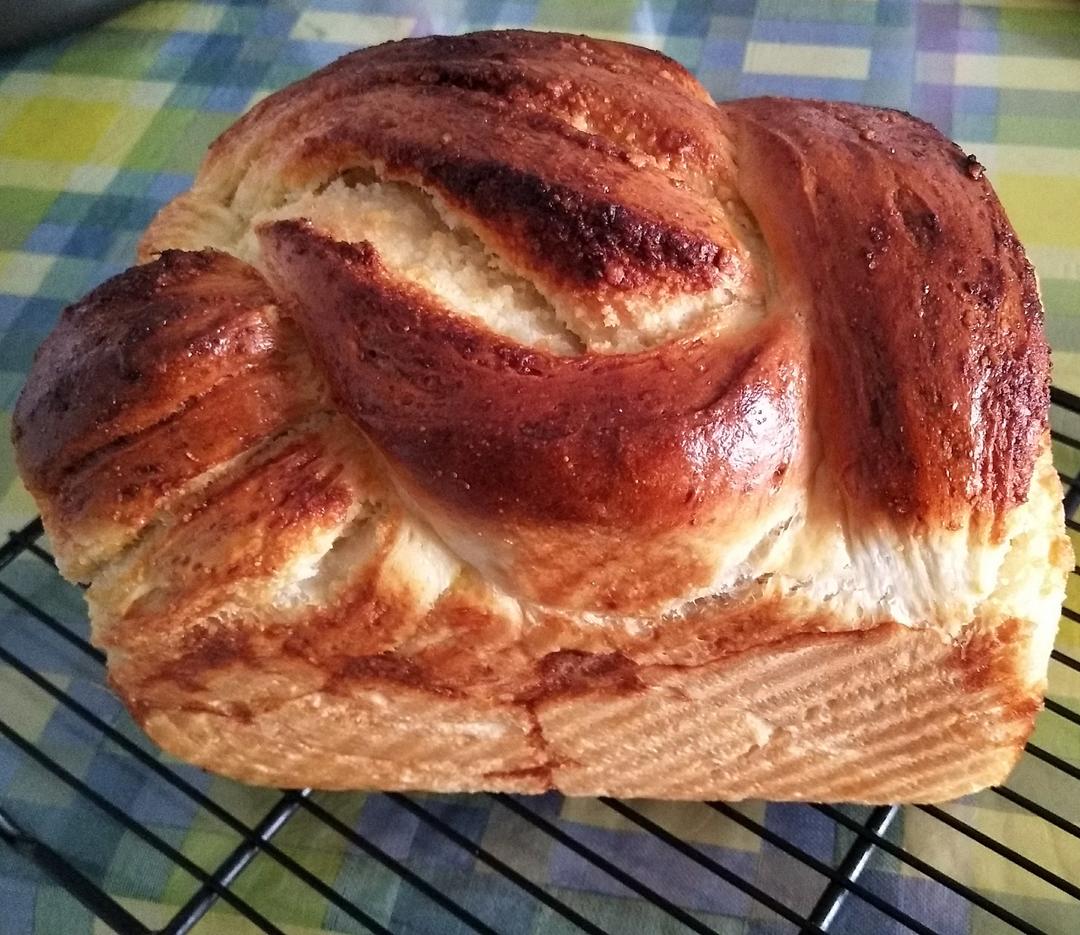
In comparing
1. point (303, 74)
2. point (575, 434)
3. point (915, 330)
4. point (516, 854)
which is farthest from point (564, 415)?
point (303, 74)

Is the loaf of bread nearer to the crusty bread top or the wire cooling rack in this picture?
the crusty bread top

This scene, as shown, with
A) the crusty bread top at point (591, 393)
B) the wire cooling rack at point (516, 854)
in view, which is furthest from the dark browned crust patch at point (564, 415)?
the wire cooling rack at point (516, 854)

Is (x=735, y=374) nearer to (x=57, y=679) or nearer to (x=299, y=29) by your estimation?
(x=57, y=679)

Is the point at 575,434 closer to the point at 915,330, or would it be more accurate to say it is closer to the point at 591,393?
the point at 591,393

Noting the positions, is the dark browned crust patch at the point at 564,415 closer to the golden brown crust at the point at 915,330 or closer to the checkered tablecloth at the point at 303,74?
the golden brown crust at the point at 915,330

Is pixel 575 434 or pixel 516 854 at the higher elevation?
pixel 575 434

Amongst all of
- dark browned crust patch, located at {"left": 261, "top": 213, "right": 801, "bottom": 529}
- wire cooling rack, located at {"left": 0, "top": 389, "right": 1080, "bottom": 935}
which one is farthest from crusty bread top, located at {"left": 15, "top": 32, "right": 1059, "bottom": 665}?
wire cooling rack, located at {"left": 0, "top": 389, "right": 1080, "bottom": 935}
